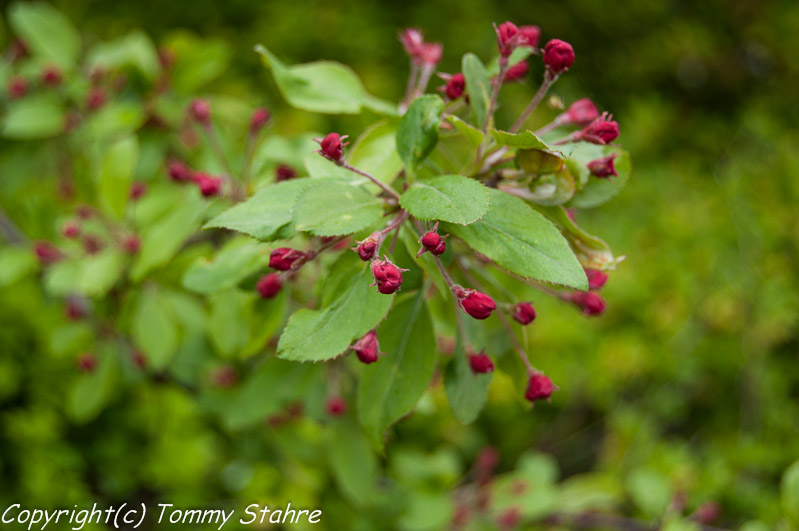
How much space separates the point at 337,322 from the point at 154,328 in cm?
77

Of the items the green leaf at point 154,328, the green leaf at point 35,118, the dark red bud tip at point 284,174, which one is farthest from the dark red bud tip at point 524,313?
the green leaf at point 35,118

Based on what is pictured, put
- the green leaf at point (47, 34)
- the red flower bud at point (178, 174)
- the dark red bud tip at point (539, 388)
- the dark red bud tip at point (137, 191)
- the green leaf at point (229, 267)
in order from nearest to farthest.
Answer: the dark red bud tip at point (539, 388) < the green leaf at point (229, 267) < the red flower bud at point (178, 174) < the dark red bud tip at point (137, 191) < the green leaf at point (47, 34)

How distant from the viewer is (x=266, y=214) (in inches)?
35.7

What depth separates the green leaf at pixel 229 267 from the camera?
1096 millimetres

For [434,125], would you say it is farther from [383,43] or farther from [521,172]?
[383,43]

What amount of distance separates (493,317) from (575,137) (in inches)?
14.6

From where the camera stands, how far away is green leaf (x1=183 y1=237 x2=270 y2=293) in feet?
3.59

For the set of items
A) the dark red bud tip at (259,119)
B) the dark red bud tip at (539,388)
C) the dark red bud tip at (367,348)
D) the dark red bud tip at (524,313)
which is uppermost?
the dark red bud tip at (259,119)

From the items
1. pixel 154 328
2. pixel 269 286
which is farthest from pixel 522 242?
pixel 154 328

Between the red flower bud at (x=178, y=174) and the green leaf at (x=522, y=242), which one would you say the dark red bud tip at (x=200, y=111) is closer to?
the red flower bud at (x=178, y=174)

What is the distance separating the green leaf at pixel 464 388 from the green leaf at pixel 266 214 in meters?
0.36

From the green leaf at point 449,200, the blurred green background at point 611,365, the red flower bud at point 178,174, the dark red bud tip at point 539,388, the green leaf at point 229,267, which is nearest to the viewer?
the green leaf at point 449,200

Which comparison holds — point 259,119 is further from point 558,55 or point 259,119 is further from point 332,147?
point 558,55

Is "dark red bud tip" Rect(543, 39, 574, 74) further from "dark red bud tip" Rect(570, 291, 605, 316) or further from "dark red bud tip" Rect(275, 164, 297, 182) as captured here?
"dark red bud tip" Rect(275, 164, 297, 182)
